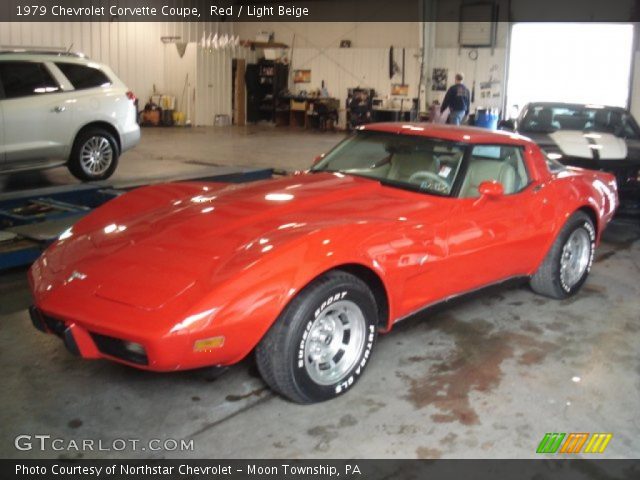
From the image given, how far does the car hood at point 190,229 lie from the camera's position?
10.5ft

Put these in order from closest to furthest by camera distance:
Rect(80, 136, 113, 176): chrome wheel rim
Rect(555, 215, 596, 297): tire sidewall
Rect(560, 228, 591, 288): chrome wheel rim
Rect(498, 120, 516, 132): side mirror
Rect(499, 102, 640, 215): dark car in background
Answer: Rect(555, 215, 596, 297): tire sidewall → Rect(560, 228, 591, 288): chrome wheel rim → Rect(499, 102, 640, 215): dark car in background → Rect(80, 136, 113, 176): chrome wheel rim → Rect(498, 120, 516, 132): side mirror

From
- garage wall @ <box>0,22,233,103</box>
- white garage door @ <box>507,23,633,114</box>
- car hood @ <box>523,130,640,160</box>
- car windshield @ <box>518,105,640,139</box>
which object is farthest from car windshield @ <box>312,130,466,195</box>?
garage wall @ <box>0,22,233,103</box>

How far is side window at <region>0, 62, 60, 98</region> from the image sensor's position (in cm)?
837

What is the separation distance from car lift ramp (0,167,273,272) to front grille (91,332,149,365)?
8.68ft

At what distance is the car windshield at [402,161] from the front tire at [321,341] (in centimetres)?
115

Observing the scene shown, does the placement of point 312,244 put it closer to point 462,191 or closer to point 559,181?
point 462,191

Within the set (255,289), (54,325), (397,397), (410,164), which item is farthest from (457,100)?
(54,325)

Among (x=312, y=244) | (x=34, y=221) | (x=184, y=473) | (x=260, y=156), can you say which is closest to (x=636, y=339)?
(x=312, y=244)

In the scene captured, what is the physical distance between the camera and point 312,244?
131 inches

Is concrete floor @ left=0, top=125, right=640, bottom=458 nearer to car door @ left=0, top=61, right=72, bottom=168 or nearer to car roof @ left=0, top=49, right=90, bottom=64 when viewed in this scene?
car door @ left=0, top=61, right=72, bottom=168

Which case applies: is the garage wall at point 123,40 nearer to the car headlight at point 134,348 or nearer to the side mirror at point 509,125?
the side mirror at point 509,125

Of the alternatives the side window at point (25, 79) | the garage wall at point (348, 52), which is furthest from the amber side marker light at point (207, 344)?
the garage wall at point (348, 52)

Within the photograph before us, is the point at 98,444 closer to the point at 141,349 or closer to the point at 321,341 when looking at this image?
the point at 141,349

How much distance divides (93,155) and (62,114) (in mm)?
788
